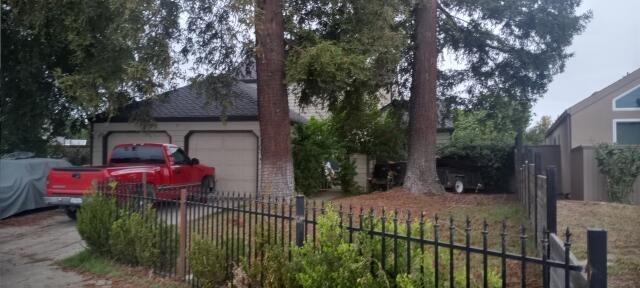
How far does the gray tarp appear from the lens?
1461 centimetres

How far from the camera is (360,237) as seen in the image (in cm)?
500

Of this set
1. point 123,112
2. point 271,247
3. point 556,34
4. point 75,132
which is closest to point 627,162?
point 556,34

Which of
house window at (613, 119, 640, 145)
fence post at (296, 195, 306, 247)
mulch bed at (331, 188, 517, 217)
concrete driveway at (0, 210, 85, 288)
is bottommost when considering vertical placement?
concrete driveway at (0, 210, 85, 288)

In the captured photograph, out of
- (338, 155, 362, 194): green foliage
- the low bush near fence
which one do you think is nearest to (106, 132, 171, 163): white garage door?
(338, 155, 362, 194): green foliage

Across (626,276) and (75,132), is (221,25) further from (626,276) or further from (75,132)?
(626,276)

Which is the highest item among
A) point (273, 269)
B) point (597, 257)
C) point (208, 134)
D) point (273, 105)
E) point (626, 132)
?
point (273, 105)

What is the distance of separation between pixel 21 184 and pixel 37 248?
4.78 m

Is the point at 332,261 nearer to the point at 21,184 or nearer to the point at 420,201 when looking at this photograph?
the point at 420,201

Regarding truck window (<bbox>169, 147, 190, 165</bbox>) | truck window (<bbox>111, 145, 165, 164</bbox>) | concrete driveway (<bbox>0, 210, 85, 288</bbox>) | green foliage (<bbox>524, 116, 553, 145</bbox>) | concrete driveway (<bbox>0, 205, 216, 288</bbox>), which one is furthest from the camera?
green foliage (<bbox>524, 116, 553, 145</bbox>)

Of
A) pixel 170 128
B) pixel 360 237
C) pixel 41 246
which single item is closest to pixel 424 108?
pixel 170 128

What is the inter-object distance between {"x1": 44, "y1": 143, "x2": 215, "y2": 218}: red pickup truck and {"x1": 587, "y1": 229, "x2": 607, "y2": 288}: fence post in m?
7.72

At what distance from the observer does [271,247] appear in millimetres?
6172

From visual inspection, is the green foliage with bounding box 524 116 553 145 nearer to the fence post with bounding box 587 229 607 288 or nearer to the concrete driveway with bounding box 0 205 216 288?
the concrete driveway with bounding box 0 205 216 288

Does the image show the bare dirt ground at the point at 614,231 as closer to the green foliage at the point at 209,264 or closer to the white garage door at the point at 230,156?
the green foliage at the point at 209,264
